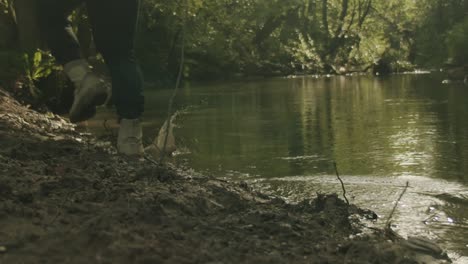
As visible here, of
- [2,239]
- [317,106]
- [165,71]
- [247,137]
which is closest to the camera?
[2,239]

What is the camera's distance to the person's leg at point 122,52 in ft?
11.3

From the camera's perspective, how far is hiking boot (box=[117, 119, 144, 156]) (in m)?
3.73

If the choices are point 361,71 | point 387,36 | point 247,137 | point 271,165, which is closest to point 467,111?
point 247,137

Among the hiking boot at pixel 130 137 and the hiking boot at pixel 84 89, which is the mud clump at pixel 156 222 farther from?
the hiking boot at pixel 84 89

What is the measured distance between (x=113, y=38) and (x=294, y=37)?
38.6 m

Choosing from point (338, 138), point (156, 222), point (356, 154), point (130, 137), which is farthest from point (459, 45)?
point (156, 222)

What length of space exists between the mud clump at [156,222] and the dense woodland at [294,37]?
28.5 ft

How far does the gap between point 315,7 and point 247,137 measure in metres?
39.4

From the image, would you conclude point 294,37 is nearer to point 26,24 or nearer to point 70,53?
point 26,24

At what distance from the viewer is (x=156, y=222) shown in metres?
2.37

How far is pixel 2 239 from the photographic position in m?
2.05

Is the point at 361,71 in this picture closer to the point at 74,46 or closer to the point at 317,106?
the point at 317,106

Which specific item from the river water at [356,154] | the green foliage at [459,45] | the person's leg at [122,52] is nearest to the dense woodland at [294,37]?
the green foliage at [459,45]

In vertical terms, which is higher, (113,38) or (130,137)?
(113,38)
